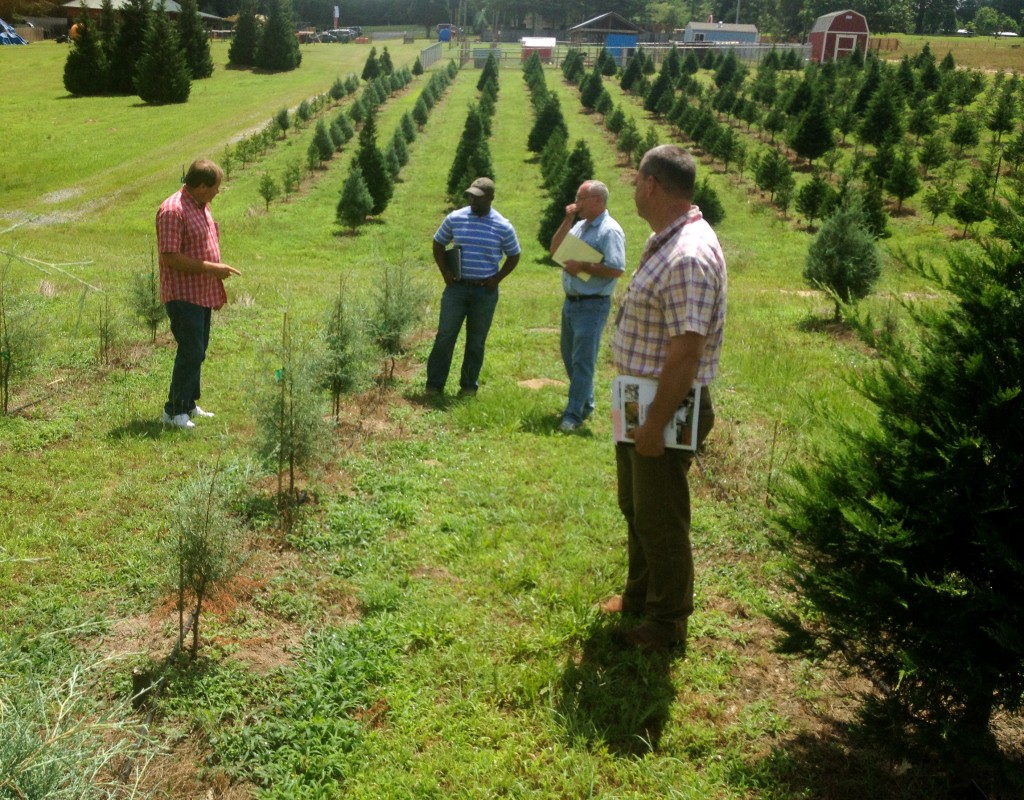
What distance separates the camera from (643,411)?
3.40m

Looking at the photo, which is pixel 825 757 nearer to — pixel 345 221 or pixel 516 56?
pixel 345 221

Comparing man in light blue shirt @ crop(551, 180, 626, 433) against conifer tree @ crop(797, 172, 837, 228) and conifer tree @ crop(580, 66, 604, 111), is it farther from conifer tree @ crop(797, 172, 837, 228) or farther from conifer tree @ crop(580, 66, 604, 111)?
conifer tree @ crop(580, 66, 604, 111)

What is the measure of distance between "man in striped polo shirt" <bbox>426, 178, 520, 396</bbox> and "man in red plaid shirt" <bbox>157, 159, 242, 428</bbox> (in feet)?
5.84

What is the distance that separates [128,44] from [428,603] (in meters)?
44.5

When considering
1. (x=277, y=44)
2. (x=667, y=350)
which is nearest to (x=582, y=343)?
(x=667, y=350)

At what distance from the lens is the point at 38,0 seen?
792 cm

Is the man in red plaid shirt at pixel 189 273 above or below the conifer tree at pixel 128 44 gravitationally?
below

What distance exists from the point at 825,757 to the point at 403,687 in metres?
1.62

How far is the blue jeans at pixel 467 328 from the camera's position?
722cm

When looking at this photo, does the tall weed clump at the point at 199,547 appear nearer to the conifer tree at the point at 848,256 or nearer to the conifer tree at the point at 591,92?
the conifer tree at the point at 848,256

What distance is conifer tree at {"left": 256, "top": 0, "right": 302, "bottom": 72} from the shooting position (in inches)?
1976

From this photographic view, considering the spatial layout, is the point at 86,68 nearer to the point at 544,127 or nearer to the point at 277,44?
the point at 277,44

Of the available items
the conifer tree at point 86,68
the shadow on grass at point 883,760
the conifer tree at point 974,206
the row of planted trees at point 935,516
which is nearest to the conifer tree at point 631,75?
the conifer tree at point 86,68

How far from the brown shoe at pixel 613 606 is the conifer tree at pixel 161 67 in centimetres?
4021
